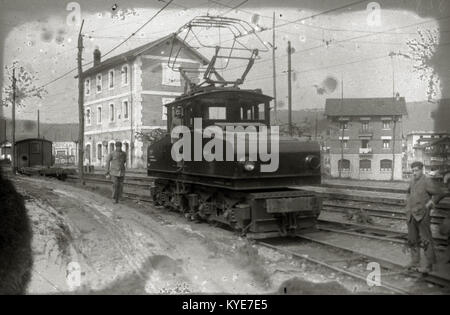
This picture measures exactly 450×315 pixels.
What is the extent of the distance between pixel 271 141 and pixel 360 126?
157ft

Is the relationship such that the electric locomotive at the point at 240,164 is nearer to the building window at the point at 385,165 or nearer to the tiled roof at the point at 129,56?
the tiled roof at the point at 129,56

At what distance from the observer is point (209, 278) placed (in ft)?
20.5

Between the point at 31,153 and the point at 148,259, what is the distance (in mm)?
25276

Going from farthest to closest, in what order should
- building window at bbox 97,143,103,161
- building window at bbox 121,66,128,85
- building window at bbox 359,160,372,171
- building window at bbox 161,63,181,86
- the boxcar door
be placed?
building window at bbox 359,160,372,171 → building window at bbox 97,143,103,161 → building window at bbox 161,63,181,86 → building window at bbox 121,66,128,85 → the boxcar door

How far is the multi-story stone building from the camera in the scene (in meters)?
30.5

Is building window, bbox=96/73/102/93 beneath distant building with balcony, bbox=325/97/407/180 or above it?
above

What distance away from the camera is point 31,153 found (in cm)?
2955

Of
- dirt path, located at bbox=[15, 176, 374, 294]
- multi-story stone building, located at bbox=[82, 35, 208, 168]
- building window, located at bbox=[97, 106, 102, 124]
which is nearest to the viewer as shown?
dirt path, located at bbox=[15, 176, 374, 294]

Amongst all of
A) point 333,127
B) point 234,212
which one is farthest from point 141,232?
point 333,127

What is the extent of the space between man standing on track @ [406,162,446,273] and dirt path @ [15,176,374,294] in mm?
1123

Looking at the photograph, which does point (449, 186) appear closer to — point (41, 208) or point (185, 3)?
point (185, 3)

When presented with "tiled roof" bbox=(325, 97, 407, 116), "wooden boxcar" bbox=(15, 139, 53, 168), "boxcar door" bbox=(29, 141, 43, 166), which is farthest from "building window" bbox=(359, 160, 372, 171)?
"boxcar door" bbox=(29, 141, 43, 166)

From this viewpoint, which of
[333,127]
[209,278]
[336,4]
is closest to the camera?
[209,278]

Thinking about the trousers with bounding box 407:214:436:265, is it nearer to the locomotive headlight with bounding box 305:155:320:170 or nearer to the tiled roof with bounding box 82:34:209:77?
the locomotive headlight with bounding box 305:155:320:170
